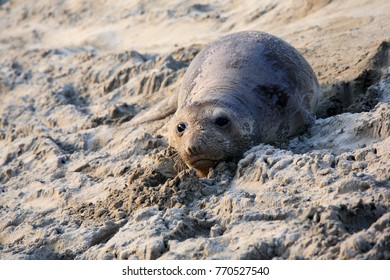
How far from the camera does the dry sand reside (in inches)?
180

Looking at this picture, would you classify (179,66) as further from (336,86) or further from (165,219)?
→ (165,219)

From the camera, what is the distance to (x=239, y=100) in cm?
614

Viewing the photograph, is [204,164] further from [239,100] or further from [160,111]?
[160,111]

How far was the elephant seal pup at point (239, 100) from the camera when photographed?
5797 millimetres

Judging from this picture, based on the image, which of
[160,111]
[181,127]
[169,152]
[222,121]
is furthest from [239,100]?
[160,111]

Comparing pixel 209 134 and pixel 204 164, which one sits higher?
pixel 209 134

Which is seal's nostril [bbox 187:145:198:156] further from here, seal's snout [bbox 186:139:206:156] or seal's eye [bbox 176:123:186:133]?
seal's eye [bbox 176:123:186:133]

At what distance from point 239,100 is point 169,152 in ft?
2.11

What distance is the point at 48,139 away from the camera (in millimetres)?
7953

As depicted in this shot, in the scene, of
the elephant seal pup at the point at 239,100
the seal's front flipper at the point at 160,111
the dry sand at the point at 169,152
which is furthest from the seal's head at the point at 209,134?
the seal's front flipper at the point at 160,111

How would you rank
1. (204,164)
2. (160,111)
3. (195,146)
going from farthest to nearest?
(160,111), (204,164), (195,146)

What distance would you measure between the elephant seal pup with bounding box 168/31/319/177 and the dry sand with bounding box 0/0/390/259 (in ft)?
0.53

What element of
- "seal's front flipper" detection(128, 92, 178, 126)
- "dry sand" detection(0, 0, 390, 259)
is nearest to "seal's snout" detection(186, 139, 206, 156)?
"dry sand" detection(0, 0, 390, 259)
